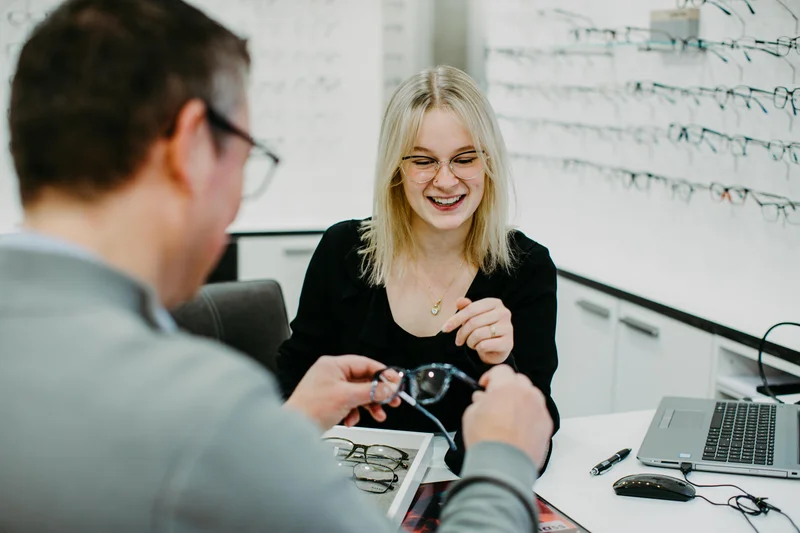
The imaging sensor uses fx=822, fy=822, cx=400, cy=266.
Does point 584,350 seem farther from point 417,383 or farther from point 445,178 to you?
point 417,383

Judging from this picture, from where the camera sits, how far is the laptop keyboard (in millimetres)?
1577

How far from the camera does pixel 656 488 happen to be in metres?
1.44

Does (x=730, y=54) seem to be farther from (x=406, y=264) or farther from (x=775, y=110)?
(x=406, y=264)

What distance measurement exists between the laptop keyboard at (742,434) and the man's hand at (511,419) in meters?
0.75

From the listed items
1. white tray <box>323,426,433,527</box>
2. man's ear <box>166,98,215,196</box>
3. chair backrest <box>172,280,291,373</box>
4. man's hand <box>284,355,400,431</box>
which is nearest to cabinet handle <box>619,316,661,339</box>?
chair backrest <box>172,280,291,373</box>

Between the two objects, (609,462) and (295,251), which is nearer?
(609,462)

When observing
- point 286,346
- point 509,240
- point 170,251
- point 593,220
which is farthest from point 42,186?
point 593,220

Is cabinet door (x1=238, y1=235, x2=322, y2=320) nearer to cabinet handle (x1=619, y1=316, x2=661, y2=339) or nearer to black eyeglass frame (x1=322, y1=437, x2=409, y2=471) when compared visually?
cabinet handle (x1=619, y1=316, x2=661, y2=339)

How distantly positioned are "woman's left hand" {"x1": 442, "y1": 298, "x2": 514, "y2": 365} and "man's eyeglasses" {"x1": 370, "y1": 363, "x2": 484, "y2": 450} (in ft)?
0.60

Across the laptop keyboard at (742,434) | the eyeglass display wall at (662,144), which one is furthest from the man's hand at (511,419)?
the eyeglass display wall at (662,144)

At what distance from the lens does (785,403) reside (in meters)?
1.87

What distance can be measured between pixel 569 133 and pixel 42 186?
296 centimetres

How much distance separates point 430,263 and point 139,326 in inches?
55.4

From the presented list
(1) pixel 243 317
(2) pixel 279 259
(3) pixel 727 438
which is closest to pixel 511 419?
(3) pixel 727 438
